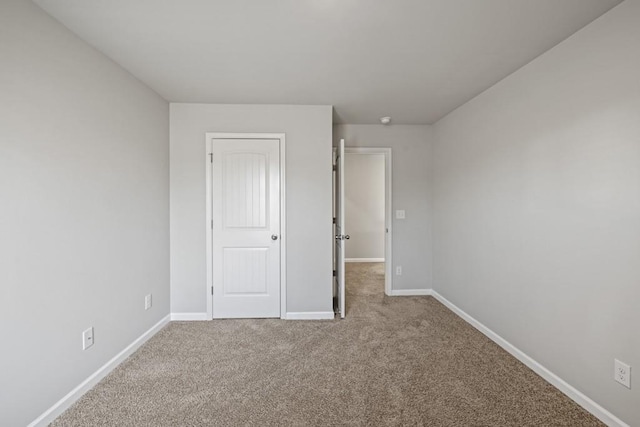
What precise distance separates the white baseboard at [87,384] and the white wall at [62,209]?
4cm

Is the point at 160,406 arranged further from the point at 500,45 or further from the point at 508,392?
the point at 500,45

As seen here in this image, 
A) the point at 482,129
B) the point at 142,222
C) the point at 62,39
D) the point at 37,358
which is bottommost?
the point at 37,358

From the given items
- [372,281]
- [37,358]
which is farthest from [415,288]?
[37,358]

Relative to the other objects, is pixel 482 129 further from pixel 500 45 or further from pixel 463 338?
pixel 463 338

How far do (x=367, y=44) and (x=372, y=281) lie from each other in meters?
3.68

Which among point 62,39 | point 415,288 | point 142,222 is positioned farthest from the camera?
point 415,288

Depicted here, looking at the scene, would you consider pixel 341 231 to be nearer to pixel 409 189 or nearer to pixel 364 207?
pixel 409 189

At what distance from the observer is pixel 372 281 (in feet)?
15.7

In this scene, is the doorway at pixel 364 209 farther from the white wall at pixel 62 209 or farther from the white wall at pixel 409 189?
the white wall at pixel 62 209

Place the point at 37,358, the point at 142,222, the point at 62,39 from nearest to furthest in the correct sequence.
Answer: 1. the point at 37,358
2. the point at 62,39
3. the point at 142,222

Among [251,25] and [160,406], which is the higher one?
[251,25]

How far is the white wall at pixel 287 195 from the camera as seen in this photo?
3113 mm

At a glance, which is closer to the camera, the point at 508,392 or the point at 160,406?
the point at 160,406

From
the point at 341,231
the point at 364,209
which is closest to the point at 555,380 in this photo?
the point at 341,231
